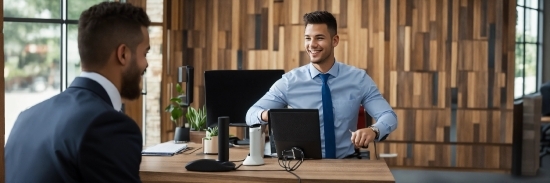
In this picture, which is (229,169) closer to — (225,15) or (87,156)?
(87,156)

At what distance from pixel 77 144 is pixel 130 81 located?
305mm

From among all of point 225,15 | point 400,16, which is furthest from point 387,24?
point 225,15

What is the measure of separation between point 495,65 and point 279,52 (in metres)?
2.21

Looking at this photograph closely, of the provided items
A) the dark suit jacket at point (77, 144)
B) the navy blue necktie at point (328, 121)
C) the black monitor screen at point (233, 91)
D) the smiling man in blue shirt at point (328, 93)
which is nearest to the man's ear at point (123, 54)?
the dark suit jacket at point (77, 144)

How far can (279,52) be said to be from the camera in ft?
25.8

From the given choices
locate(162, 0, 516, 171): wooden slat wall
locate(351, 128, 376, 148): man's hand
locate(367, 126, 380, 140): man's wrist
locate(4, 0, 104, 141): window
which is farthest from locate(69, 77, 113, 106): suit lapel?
locate(162, 0, 516, 171): wooden slat wall

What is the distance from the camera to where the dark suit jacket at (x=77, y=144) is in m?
1.79

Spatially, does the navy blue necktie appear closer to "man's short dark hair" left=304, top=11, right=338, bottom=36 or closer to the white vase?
"man's short dark hair" left=304, top=11, right=338, bottom=36

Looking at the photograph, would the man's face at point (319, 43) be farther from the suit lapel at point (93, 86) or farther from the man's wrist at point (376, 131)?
the suit lapel at point (93, 86)

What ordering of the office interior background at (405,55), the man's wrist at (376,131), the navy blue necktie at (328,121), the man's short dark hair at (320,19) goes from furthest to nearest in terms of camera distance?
1. the office interior background at (405,55)
2. the man's short dark hair at (320,19)
3. the navy blue necktie at (328,121)
4. the man's wrist at (376,131)

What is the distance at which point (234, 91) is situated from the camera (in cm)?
463

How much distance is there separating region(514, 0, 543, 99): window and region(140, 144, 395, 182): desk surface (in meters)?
7.09

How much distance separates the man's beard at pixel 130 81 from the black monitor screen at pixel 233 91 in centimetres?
257

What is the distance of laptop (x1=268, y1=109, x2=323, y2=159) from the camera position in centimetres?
355
